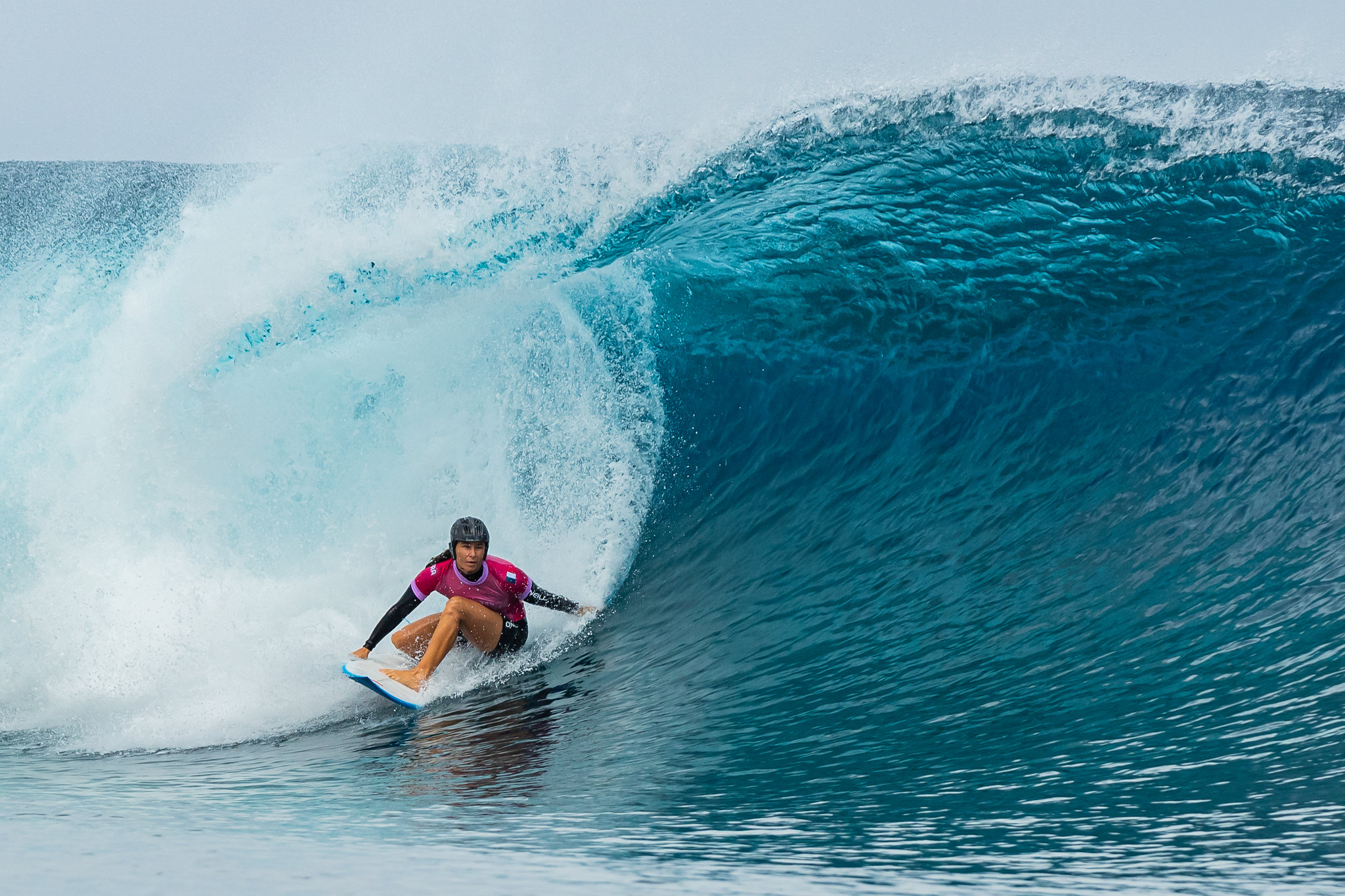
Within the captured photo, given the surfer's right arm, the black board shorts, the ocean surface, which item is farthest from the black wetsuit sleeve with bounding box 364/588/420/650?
the black board shorts

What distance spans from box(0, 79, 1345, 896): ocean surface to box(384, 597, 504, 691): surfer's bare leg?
0.54ft

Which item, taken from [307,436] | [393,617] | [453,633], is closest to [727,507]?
[453,633]

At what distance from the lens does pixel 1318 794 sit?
241 centimetres

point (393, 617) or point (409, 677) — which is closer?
point (409, 677)

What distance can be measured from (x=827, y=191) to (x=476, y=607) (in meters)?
4.44

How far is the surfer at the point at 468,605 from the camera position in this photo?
16.6 ft

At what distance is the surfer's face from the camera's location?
5.07 meters

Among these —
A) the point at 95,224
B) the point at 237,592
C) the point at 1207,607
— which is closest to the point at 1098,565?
the point at 1207,607

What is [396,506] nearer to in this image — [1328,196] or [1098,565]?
[1098,565]

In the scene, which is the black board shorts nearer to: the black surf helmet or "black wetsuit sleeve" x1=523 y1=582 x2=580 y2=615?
"black wetsuit sleeve" x1=523 y1=582 x2=580 y2=615

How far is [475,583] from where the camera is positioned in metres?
5.25

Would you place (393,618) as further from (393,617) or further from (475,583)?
(475,583)

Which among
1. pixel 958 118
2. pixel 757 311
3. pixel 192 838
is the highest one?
pixel 958 118

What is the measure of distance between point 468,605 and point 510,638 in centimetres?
35
